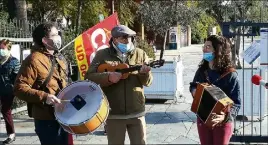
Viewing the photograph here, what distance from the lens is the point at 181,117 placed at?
888cm

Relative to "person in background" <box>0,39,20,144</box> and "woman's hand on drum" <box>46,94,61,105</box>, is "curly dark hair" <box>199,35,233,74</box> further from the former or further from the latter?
"person in background" <box>0,39,20,144</box>

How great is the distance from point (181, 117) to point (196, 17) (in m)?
21.1

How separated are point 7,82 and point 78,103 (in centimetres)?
313

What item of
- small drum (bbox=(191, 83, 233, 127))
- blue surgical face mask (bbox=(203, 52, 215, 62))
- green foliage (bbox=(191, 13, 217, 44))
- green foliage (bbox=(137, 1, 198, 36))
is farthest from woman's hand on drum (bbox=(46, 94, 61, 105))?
green foliage (bbox=(191, 13, 217, 44))

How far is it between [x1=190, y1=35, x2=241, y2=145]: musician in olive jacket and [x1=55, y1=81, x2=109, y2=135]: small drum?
976mm

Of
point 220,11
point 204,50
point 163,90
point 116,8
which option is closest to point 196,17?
point 116,8

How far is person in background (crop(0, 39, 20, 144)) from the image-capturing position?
693 cm

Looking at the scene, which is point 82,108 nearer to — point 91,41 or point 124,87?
point 124,87

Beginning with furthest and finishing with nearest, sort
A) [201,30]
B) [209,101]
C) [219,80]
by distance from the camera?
1. [201,30]
2. [219,80]
3. [209,101]

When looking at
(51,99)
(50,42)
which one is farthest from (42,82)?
(50,42)

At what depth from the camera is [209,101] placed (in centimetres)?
418

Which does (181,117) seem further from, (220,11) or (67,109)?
(220,11)

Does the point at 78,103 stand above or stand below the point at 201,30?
below

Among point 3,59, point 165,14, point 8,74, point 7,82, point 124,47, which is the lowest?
point 7,82
